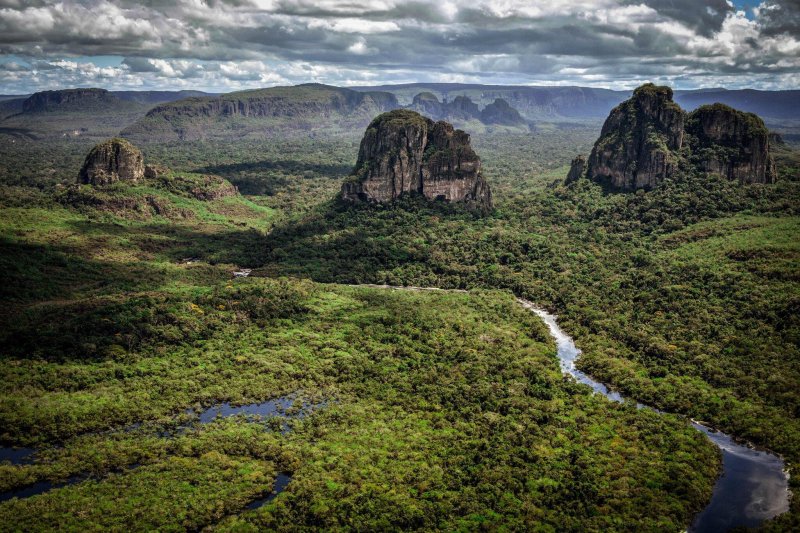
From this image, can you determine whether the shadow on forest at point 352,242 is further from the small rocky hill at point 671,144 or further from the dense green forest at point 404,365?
the small rocky hill at point 671,144

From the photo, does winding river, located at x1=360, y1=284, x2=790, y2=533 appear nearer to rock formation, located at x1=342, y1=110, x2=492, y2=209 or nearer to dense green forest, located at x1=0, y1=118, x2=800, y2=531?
dense green forest, located at x1=0, y1=118, x2=800, y2=531

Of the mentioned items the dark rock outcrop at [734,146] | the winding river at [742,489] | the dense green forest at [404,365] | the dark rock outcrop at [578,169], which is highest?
the dark rock outcrop at [734,146]

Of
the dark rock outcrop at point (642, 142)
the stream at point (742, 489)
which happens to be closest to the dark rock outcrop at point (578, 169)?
the dark rock outcrop at point (642, 142)

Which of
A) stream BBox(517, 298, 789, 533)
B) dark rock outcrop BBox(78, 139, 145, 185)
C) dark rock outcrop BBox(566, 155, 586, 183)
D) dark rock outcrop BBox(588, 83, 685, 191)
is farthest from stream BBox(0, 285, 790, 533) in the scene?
dark rock outcrop BBox(78, 139, 145, 185)

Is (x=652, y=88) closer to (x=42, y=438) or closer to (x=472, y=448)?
(x=472, y=448)

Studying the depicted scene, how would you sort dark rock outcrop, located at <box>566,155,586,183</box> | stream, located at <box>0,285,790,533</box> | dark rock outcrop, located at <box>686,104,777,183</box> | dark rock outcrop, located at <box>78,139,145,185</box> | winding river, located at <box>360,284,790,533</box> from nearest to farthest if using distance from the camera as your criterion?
winding river, located at <box>360,284,790,533</box> < stream, located at <box>0,285,790,533</box> < dark rock outcrop, located at <box>686,104,777,183</box> < dark rock outcrop, located at <box>78,139,145,185</box> < dark rock outcrop, located at <box>566,155,586,183</box>

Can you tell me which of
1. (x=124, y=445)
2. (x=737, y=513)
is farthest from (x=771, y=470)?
(x=124, y=445)

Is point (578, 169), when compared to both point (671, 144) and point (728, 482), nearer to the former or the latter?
point (671, 144)
